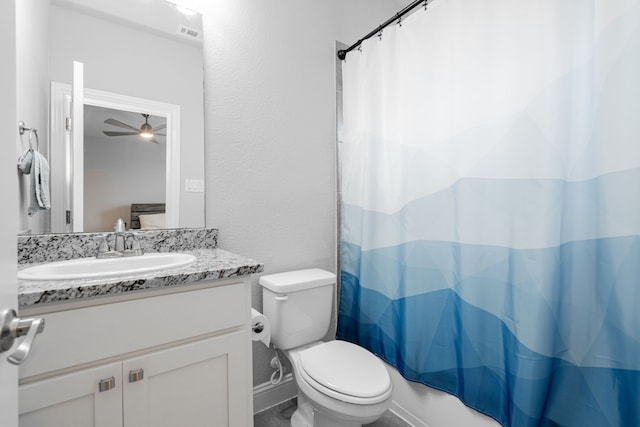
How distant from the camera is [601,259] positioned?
928mm

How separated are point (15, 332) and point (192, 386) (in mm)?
650

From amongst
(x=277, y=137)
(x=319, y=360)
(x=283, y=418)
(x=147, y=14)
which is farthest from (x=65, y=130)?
(x=283, y=418)

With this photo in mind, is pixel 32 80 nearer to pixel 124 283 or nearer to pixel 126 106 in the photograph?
pixel 126 106

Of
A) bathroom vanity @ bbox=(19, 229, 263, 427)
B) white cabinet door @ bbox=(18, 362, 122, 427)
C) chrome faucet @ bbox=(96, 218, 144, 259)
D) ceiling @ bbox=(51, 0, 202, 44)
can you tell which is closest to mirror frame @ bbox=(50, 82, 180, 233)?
chrome faucet @ bbox=(96, 218, 144, 259)

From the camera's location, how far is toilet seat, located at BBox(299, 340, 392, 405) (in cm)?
115

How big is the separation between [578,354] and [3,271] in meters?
1.50

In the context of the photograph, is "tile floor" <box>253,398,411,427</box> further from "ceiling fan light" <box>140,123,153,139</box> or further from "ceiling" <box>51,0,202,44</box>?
"ceiling" <box>51,0,202,44</box>

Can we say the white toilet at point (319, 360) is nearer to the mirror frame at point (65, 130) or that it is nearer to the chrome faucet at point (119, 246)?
the chrome faucet at point (119, 246)

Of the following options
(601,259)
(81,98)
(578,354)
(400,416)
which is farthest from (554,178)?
(81,98)

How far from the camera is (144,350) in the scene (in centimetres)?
91

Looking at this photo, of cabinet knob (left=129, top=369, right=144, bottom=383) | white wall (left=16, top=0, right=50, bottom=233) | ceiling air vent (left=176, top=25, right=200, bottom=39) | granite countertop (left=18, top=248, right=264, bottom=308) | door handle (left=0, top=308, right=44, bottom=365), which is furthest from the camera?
ceiling air vent (left=176, top=25, right=200, bottom=39)

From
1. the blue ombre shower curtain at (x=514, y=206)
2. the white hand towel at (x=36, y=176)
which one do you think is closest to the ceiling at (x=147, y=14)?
the white hand towel at (x=36, y=176)

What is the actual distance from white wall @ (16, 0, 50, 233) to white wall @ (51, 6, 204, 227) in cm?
3

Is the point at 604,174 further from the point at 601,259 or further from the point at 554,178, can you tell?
the point at 601,259
